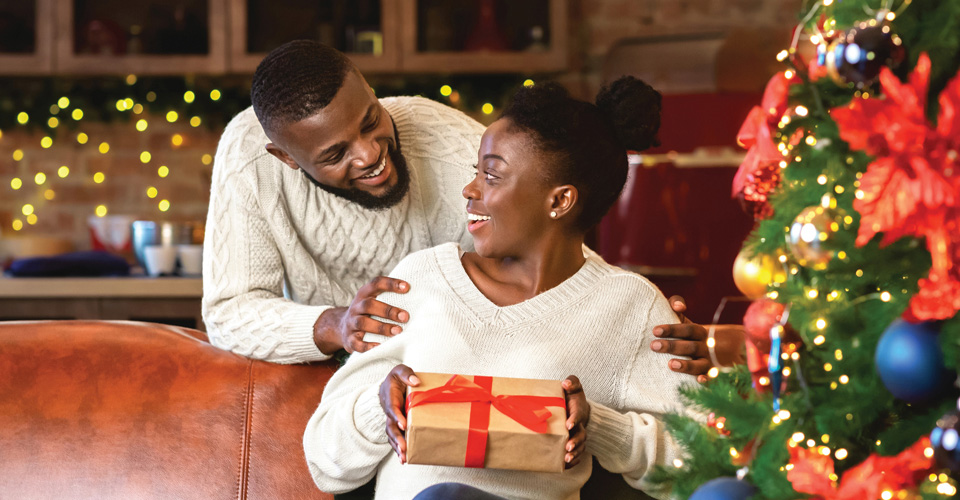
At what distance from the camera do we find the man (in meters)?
1.51

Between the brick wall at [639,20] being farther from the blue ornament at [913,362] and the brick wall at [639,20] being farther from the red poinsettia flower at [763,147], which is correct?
the blue ornament at [913,362]

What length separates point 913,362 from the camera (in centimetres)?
70

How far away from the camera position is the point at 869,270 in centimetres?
79

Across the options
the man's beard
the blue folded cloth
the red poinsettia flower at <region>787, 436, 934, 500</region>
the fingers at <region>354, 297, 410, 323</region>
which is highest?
the man's beard

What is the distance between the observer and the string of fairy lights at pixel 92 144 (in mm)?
3326

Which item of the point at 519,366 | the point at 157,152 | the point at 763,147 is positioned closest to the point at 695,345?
the point at 519,366

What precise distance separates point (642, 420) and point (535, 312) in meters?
0.21

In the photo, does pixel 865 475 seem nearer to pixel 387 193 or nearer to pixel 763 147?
pixel 763 147

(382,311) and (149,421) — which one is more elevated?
(382,311)

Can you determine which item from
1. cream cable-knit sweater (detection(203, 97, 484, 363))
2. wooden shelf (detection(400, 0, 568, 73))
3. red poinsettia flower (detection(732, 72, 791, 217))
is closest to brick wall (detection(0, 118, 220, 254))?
wooden shelf (detection(400, 0, 568, 73))

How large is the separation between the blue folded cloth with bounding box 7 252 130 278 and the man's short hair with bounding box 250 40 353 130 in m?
1.57

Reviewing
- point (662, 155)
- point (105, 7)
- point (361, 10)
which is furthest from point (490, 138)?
point (105, 7)

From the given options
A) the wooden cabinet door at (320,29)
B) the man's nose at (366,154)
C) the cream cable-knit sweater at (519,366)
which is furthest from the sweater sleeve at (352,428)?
the wooden cabinet door at (320,29)

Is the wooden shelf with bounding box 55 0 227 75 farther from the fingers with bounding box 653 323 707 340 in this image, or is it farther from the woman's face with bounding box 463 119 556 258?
the fingers with bounding box 653 323 707 340
